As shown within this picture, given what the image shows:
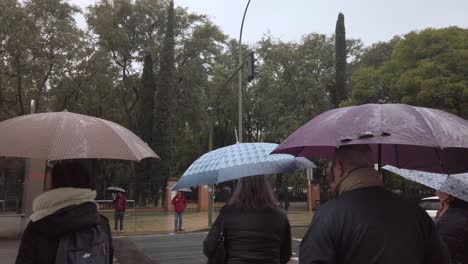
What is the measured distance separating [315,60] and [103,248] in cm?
3930

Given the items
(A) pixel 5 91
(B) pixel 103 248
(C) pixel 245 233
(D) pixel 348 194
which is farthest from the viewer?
(A) pixel 5 91

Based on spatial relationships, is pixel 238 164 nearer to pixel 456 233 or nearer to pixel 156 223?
pixel 456 233

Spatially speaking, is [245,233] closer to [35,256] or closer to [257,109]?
[35,256]

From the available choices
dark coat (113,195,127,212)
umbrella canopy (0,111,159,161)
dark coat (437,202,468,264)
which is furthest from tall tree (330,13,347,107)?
umbrella canopy (0,111,159,161)

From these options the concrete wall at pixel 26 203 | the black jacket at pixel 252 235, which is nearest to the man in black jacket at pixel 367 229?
the black jacket at pixel 252 235

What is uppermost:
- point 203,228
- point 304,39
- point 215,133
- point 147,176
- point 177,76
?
point 304,39

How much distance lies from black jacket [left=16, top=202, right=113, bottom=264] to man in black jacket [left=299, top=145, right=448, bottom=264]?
136 cm

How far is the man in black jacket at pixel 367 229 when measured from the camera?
89.7 inches

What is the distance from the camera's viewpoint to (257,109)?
140 feet

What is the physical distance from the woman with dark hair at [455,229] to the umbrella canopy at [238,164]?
1.35 metres

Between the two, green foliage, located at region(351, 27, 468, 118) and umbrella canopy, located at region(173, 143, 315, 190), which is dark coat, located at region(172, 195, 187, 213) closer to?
green foliage, located at region(351, 27, 468, 118)

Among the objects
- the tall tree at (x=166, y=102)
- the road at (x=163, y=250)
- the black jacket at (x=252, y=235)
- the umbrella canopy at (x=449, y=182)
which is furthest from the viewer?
the tall tree at (x=166, y=102)

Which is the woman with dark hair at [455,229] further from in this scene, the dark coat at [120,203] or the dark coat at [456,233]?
the dark coat at [120,203]

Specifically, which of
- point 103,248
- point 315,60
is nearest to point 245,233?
point 103,248
